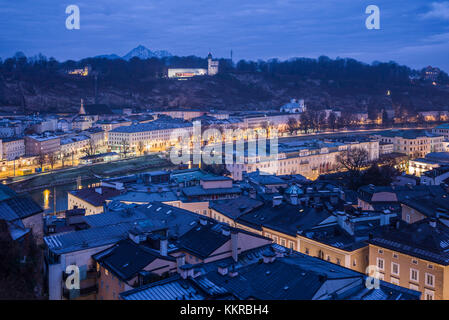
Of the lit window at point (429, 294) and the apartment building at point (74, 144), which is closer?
the lit window at point (429, 294)

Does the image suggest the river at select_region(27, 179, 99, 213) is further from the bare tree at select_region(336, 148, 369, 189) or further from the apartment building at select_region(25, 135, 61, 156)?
→ the bare tree at select_region(336, 148, 369, 189)

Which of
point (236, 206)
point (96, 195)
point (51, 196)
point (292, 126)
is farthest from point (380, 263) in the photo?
point (292, 126)

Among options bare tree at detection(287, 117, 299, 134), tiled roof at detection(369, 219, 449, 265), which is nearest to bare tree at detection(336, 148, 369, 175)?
tiled roof at detection(369, 219, 449, 265)

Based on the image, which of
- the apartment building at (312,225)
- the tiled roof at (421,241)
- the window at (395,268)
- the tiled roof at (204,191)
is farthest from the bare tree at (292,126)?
the window at (395,268)

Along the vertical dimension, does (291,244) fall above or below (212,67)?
below

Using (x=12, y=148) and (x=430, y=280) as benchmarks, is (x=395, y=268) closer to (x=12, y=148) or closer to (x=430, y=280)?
(x=430, y=280)

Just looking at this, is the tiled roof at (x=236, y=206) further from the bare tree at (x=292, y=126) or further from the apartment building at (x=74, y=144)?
the bare tree at (x=292, y=126)

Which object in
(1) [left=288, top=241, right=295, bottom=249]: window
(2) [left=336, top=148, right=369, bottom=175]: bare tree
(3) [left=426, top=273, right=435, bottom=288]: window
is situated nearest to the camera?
(3) [left=426, top=273, right=435, bottom=288]: window

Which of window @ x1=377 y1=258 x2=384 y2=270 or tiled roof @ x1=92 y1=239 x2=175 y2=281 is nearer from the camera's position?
tiled roof @ x1=92 y1=239 x2=175 y2=281
